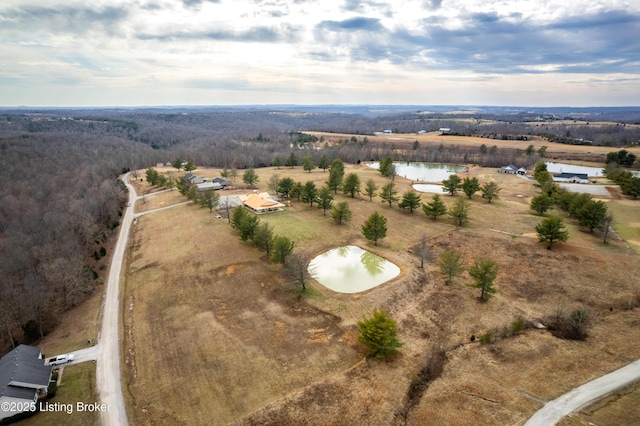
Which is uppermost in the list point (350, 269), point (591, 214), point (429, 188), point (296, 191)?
point (591, 214)

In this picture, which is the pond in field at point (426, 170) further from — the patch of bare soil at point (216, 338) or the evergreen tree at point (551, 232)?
the patch of bare soil at point (216, 338)

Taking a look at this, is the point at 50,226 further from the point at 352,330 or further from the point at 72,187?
the point at 352,330

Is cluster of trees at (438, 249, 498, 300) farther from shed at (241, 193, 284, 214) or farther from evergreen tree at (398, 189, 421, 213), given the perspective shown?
shed at (241, 193, 284, 214)

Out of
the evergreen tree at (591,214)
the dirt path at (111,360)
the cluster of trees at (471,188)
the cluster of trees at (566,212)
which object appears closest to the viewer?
the dirt path at (111,360)

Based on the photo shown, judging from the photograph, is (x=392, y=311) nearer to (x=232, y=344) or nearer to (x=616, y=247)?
(x=232, y=344)

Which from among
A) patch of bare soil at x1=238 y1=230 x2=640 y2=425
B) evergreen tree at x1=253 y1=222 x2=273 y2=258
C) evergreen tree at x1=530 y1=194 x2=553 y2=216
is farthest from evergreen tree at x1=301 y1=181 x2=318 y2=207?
evergreen tree at x1=530 y1=194 x2=553 y2=216

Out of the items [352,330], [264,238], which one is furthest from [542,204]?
[264,238]

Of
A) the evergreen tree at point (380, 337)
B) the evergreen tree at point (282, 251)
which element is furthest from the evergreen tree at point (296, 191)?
the evergreen tree at point (380, 337)

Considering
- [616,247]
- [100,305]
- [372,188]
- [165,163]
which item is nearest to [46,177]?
[165,163]
